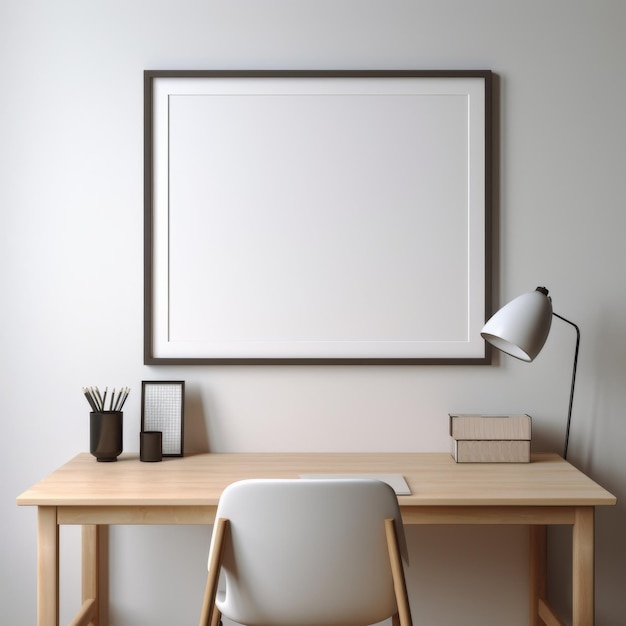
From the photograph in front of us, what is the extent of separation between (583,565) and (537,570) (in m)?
0.54

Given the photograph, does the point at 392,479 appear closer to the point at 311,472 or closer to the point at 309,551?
the point at 311,472

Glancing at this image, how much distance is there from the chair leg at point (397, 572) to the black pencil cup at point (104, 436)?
3.31 ft

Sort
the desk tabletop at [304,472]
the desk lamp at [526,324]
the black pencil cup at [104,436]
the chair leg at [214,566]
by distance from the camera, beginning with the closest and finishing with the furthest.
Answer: the chair leg at [214,566]
the desk tabletop at [304,472]
the desk lamp at [526,324]
the black pencil cup at [104,436]

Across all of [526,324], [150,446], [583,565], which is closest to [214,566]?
[150,446]

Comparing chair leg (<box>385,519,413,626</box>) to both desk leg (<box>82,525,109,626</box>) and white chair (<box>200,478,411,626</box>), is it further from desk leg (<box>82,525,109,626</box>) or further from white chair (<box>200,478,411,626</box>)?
desk leg (<box>82,525,109,626</box>)

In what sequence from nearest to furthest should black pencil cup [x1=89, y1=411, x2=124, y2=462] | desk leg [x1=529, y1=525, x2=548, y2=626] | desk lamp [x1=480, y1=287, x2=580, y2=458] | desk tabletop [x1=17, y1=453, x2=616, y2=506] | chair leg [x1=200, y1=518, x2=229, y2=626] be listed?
chair leg [x1=200, y1=518, x2=229, y2=626]
desk tabletop [x1=17, y1=453, x2=616, y2=506]
desk lamp [x1=480, y1=287, x2=580, y2=458]
black pencil cup [x1=89, y1=411, x2=124, y2=462]
desk leg [x1=529, y1=525, x2=548, y2=626]

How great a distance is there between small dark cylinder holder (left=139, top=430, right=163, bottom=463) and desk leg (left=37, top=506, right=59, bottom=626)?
0.40 m

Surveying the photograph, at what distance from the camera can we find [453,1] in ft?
7.55

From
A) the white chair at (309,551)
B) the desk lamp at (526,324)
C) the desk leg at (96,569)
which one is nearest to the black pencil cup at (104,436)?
the desk leg at (96,569)

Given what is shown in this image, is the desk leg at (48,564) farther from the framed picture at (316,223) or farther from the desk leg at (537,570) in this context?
the desk leg at (537,570)

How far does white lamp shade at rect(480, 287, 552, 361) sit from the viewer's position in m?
1.96

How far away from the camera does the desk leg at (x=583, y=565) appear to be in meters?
1.75

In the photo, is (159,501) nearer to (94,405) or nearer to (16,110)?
(94,405)

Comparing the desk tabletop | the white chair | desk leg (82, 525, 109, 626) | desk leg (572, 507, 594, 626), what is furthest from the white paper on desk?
desk leg (82, 525, 109, 626)
